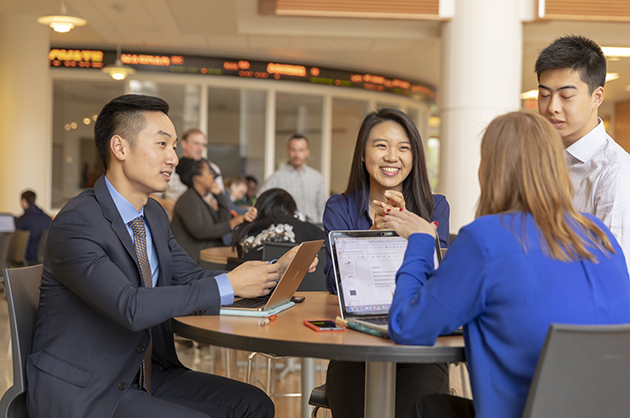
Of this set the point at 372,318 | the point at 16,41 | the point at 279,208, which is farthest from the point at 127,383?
the point at 16,41

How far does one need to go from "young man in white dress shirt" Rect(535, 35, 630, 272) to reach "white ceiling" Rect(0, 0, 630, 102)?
402 cm

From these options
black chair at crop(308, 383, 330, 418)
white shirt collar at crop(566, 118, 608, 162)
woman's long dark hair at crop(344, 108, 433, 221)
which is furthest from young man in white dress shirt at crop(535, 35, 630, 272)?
black chair at crop(308, 383, 330, 418)

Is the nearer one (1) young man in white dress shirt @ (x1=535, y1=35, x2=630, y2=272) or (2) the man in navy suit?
(2) the man in navy suit

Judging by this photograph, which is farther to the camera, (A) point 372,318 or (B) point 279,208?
(B) point 279,208

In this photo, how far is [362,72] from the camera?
1028 centimetres

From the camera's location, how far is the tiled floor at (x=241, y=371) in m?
3.22

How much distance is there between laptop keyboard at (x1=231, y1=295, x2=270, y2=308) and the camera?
1633 mm

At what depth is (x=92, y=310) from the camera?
155cm

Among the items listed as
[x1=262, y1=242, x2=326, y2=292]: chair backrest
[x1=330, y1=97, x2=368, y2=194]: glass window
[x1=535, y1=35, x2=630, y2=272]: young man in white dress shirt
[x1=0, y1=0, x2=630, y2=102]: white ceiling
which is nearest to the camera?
[x1=535, y1=35, x2=630, y2=272]: young man in white dress shirt

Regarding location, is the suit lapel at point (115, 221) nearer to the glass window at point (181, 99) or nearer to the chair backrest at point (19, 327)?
the chair backrest at point (19, 327)

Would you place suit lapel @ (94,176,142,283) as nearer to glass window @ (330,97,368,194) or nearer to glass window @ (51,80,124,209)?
glass window @ (51,80,124,209)

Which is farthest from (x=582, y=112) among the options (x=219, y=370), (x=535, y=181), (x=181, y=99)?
(x=181, y=99)

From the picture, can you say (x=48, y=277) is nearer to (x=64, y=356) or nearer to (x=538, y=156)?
(x=64, y=356)

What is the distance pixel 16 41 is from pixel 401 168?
6818 mm
